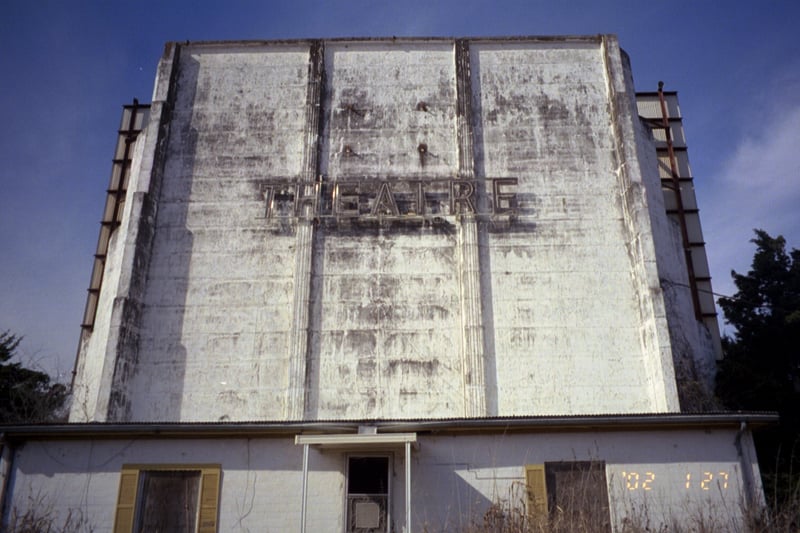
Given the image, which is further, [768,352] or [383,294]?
[768,352]

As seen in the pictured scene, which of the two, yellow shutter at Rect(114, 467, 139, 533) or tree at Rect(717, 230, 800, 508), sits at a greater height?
tree at Rect(717, 230, 800, 508)

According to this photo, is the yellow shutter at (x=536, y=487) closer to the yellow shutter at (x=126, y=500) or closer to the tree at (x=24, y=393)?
the yellow shutter at (x=126, y=500)

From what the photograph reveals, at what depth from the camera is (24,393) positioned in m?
24.7

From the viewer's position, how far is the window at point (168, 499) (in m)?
13.3

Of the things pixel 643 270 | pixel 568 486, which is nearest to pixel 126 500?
pixel 568 486

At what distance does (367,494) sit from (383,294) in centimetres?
802

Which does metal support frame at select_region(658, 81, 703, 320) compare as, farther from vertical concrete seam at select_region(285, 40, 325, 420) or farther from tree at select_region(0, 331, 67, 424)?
tree at select_region(0, 331, 67, 424)

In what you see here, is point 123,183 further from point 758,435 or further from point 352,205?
point 758,435

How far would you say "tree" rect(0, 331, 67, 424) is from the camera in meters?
24.2

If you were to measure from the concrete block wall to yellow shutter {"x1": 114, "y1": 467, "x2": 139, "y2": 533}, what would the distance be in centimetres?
607

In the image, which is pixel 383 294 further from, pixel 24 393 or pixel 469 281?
pixel 24 393

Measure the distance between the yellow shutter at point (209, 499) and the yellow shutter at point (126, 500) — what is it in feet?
4.12

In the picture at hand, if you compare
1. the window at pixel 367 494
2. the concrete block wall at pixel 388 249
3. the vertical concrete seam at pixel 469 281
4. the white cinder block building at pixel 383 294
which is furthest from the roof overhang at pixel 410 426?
the vertical concrete seam at pixel 469 281

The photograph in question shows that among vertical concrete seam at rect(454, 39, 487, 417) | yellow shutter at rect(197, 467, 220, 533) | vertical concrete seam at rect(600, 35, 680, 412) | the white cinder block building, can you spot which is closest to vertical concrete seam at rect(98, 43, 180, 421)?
the white cinder block building
